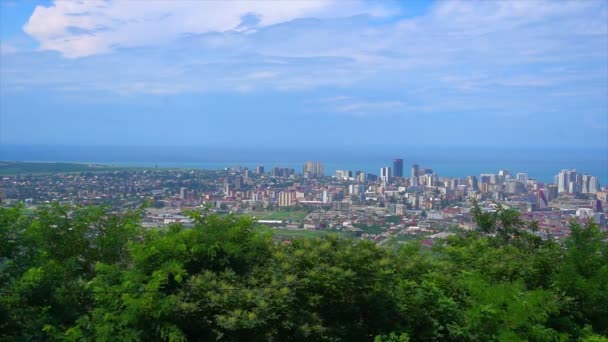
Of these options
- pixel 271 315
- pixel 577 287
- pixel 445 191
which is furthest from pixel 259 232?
pixel 445 191

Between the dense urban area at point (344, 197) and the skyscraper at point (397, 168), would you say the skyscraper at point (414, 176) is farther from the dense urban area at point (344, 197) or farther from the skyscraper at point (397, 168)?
the skyscraper at point (397, 168)

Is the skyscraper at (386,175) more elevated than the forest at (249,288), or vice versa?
the skyscraper at (386,175)

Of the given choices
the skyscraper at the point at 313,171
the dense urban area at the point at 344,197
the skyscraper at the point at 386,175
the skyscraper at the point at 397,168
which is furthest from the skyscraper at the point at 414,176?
the skyscraper at the point at 313,171

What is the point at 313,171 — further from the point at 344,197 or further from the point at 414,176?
the point at 344,197

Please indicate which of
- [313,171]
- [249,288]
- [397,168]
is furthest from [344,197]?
[249,288]

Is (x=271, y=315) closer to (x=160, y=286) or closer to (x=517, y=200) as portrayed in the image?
(x=160, y=286)
